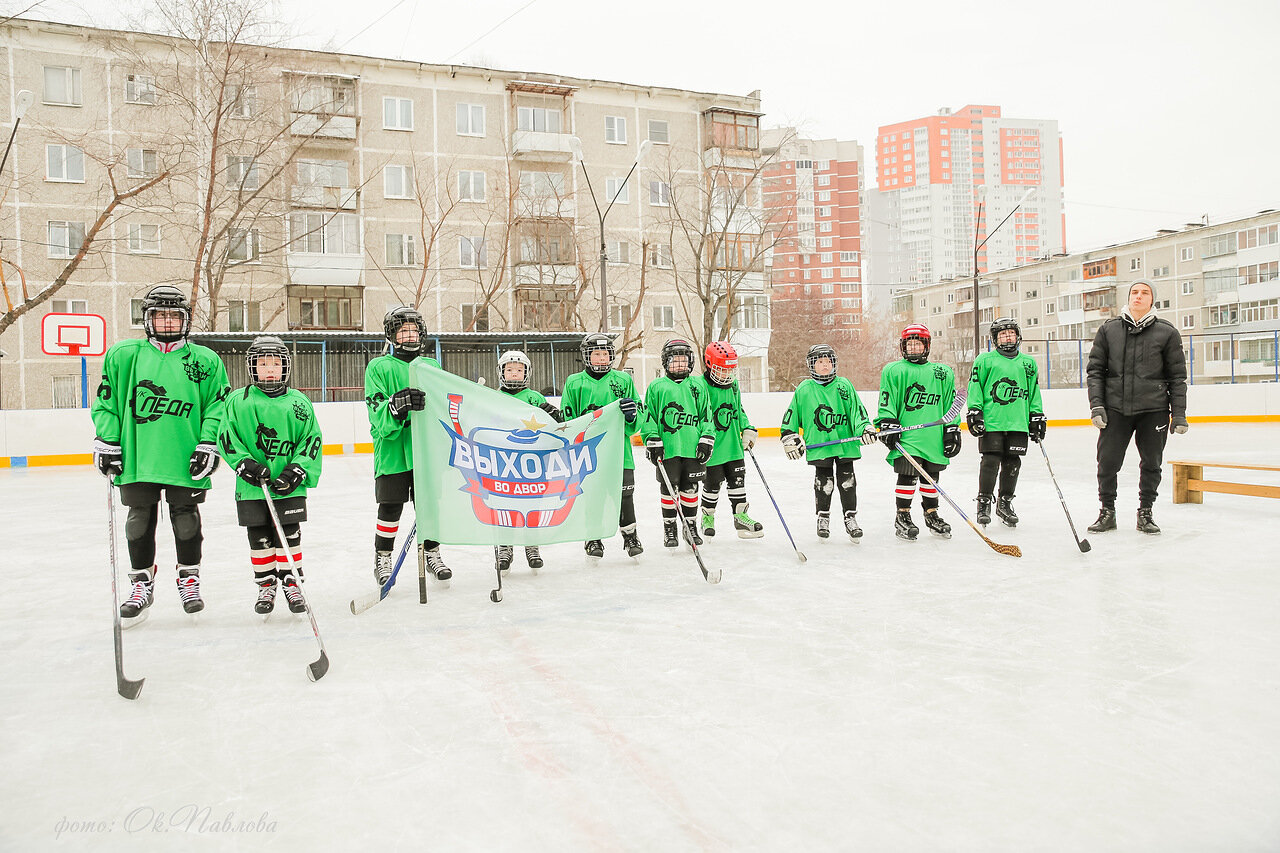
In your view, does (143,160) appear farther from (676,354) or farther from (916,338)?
(916,338)

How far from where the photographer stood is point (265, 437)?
4234 mm

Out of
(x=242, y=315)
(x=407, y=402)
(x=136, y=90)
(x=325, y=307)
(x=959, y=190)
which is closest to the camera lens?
(x=407, y=402)

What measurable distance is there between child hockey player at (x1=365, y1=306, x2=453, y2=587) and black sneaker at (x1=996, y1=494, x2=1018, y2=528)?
4.26 metres

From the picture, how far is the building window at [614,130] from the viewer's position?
3333cm

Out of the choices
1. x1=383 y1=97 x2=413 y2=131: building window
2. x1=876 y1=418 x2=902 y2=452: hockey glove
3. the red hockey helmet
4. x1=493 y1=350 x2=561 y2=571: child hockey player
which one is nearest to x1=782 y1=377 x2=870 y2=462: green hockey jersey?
x1=876 y1=418 x2=902 y2=452: hockey glove

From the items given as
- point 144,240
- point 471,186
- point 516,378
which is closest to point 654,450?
point 516,378

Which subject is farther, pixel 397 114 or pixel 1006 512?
pixel 397 114

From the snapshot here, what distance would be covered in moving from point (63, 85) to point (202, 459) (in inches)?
1172

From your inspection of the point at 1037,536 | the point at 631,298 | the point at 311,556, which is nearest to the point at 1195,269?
the point at 631,298

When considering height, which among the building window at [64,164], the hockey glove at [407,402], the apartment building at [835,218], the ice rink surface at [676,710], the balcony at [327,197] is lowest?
the ice rink surface at [676,710]

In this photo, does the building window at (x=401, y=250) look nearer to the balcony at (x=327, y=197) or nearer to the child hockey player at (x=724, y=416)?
the balcony at (x=327, y=197)

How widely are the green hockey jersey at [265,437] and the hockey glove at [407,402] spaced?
43cm

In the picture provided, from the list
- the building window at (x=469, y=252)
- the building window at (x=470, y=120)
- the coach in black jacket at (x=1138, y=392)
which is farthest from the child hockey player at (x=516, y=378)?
the building window at (x=470, y=120)

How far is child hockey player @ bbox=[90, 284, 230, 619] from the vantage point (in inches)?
159
